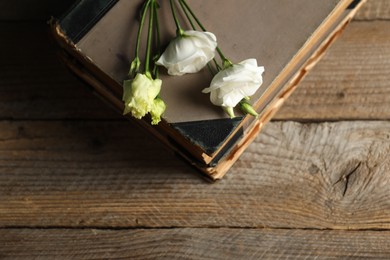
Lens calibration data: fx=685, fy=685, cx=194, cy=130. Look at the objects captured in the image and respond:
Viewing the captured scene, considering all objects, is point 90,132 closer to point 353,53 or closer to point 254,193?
point 254,193

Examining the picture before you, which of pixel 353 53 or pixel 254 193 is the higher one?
pixel 353 53

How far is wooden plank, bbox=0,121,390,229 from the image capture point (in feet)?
2.73

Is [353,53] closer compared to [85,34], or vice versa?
[85,34]

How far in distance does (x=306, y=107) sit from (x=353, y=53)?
0.31 ft

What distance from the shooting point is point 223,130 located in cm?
70

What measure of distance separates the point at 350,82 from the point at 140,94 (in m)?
0.33

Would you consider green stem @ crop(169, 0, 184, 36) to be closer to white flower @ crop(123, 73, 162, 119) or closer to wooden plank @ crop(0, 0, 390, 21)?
white flower @ crop(123, 73, 162, 119)

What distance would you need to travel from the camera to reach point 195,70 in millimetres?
693

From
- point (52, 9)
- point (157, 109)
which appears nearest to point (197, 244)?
point (157, 109)

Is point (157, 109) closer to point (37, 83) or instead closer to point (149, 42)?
point (149, 42)

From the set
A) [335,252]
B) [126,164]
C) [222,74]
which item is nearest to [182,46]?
[222,74]

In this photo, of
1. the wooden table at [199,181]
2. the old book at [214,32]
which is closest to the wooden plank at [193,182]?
the wooden table at [199,181]

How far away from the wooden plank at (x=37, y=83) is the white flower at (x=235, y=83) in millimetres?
222

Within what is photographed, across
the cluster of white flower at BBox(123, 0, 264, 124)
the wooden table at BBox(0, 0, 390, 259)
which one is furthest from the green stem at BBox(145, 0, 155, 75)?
the wooden table at BBox(0, 0, 390, 259)
